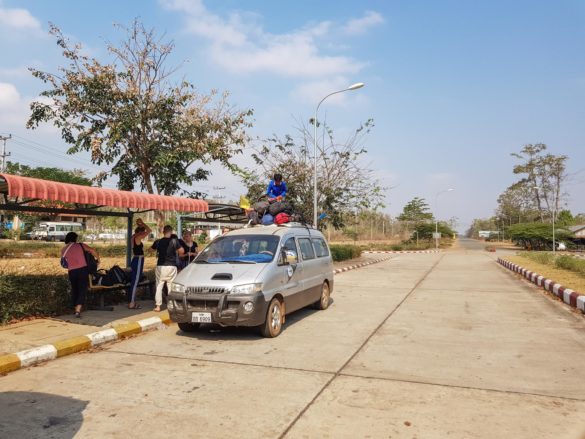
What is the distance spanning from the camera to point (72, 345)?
20.5 ft

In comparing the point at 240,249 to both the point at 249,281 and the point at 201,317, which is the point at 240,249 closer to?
the point at 249,281

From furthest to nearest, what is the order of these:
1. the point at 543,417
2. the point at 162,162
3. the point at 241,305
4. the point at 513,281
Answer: the point at 513,281 < the point at 162,162 < the point at 241,305 < the point at 543,417

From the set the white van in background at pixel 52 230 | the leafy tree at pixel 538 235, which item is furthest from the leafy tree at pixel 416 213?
the white van in background at pixel 52 230

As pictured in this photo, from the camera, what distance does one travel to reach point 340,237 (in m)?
72.4

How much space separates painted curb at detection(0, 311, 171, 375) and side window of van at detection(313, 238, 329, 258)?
341cm

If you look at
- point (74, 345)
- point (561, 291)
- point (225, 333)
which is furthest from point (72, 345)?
point (561, 291)

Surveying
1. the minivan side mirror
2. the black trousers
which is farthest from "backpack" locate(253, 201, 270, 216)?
the black trousers

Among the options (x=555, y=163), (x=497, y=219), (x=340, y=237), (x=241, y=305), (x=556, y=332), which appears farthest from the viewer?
(x=497, y=219)

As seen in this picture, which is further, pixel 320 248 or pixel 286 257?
pixel 320 248

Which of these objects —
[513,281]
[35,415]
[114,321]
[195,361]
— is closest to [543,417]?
[195,361]

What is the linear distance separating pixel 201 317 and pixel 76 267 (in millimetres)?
3038

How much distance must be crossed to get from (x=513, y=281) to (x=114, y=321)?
13989 millimetres

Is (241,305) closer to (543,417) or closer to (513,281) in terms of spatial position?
(543,417)

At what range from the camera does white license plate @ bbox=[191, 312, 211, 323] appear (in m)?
6.59
